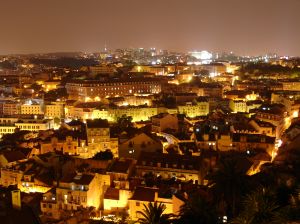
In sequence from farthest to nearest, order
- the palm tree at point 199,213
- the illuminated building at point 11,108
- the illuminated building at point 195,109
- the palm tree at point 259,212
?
1. the illuminated building at point 11,108
2. the illuminated building at point 195,109
3. the palm tree at point 199,213
4. the palm tree at point 259,212

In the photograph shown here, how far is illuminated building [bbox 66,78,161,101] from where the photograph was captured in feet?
172

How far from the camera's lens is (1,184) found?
2241 centimetres

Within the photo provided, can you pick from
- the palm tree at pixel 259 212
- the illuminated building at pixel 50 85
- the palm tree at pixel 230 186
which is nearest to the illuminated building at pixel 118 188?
the palm tree at pixel 230 186

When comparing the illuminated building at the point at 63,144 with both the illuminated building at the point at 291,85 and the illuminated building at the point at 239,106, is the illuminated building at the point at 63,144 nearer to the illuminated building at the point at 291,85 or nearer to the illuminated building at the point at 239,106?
the illuminated building at the point at 239,106

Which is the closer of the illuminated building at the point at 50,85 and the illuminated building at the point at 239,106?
the illuminated building at the point at 239,106

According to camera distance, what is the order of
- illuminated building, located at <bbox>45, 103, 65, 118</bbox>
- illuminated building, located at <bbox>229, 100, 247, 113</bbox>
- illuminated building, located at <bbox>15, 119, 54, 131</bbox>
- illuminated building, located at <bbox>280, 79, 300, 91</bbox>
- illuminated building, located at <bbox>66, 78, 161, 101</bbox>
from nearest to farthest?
illuminated building, located at <bbox>15, 119, 54, 131</bbox> → illuminated building, located at <bbox>229, 100, 247, 113</bbox> → illuminated building, located at <bbox>45, 103, 65, 118</bbox> → illuminated building, located at <bbox>280, 79, 300, 91</bbox> → illuminated building, located at <bbox>66, 78, 161, 101</bbox>

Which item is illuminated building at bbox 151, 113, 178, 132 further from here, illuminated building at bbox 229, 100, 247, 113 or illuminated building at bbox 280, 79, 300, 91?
illuminated building at bbox 280, 79, 300, 91

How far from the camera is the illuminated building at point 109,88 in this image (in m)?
52.3

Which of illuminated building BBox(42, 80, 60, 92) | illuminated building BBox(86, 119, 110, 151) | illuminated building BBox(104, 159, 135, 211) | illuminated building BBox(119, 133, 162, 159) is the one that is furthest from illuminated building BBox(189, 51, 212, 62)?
illuminated building BBox(104, 159, 135, 211)

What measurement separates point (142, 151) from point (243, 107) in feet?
64.9

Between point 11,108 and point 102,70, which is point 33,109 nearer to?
point 11,108

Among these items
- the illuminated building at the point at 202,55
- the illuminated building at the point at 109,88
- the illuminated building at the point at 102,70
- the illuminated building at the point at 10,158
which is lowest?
the illuminated building at the point at 10,158

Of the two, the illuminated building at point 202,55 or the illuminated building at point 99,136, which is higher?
the illuminated building at point 202,55

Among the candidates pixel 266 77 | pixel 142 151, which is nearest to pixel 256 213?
pixel 142 151
